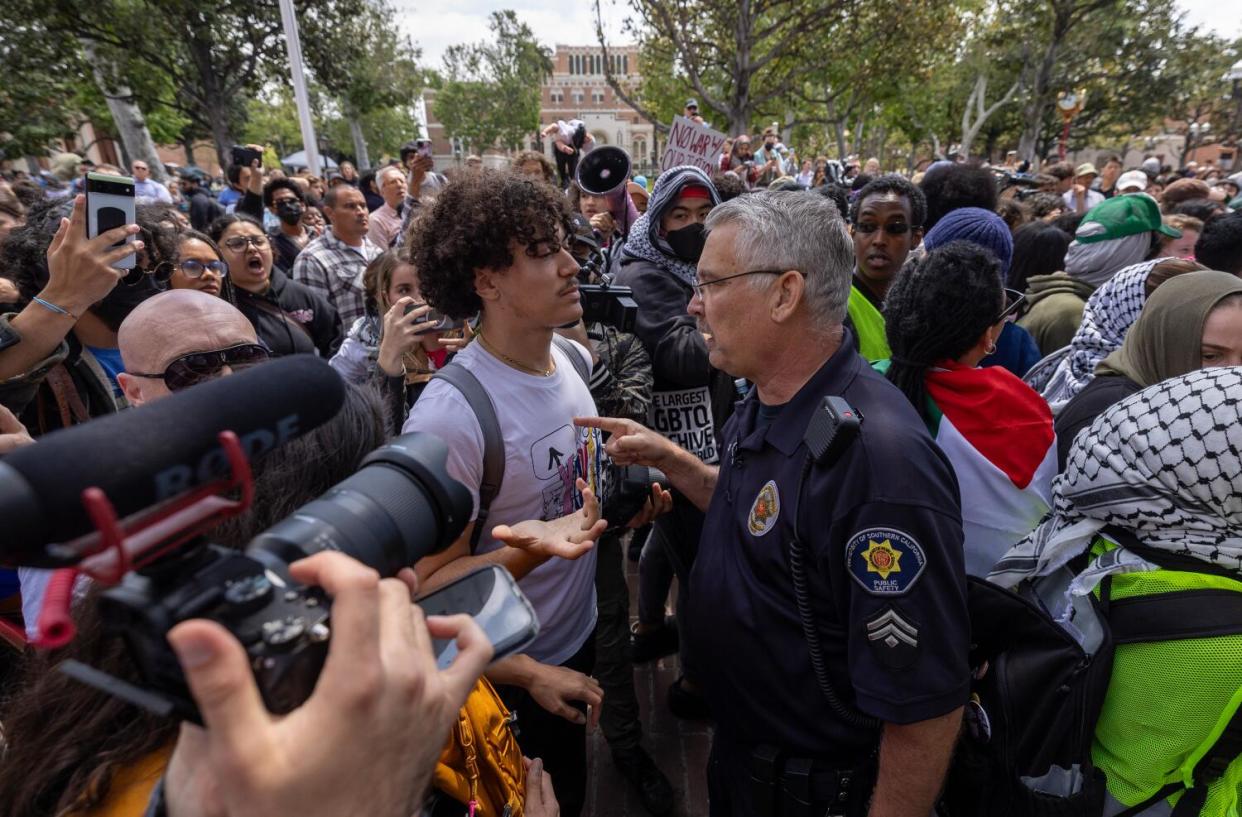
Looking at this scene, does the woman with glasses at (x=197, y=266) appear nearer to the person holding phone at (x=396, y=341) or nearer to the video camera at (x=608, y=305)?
the person holding phone at (x=396, y=341)

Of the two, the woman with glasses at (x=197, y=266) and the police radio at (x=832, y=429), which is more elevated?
the woman with glasses at (x=197, y=266)

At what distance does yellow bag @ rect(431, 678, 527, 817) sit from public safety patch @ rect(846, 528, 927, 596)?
33.8 inches

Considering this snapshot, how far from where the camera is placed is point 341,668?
0.63 meters

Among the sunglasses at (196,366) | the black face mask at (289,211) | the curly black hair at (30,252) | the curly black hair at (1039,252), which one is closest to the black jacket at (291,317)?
the curly black hair at (30,252)

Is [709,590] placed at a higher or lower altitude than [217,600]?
lower

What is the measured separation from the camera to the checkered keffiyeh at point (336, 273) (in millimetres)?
4867

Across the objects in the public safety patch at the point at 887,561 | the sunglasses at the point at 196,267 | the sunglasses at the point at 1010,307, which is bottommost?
the public safety patch at the point at 887,561

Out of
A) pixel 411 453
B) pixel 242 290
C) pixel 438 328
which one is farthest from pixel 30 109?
pixel 411 453

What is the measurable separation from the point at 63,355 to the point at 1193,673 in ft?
10.9

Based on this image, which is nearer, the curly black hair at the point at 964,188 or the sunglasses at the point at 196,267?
the sunglasses at the point at 196,267

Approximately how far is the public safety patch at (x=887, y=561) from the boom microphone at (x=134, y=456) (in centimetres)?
116

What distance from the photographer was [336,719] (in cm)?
63

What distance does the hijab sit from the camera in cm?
205

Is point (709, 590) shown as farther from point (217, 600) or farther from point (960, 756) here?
point (217, 600)
